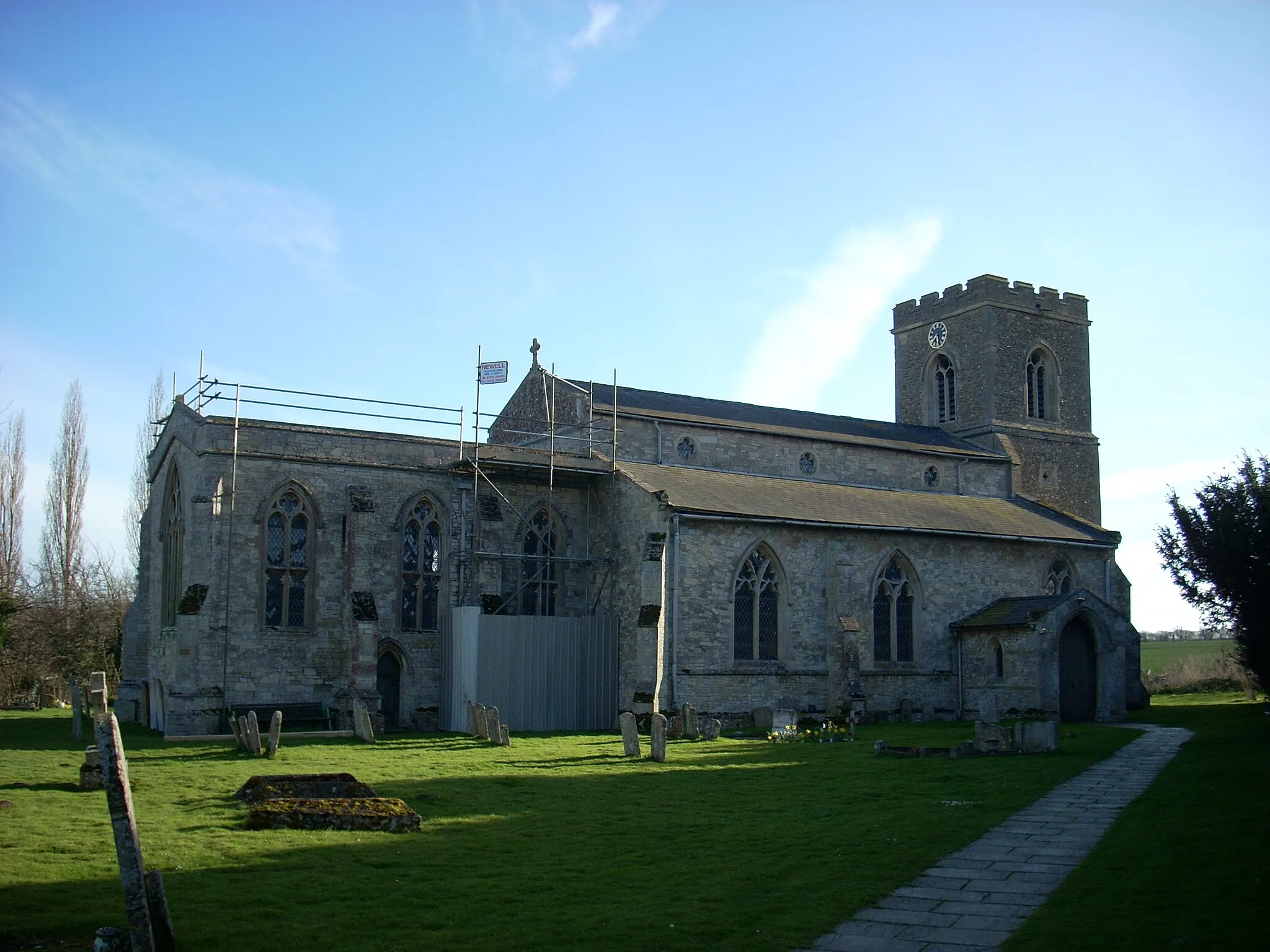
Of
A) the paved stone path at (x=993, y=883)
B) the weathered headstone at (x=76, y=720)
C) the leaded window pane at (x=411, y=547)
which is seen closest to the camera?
the paved stone path at (x=993, y=883)

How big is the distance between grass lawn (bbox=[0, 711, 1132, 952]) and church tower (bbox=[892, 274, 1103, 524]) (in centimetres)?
2202

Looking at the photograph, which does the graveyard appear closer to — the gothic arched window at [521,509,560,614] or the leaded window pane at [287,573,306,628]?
the leaded window pane at [287,573,306,628]

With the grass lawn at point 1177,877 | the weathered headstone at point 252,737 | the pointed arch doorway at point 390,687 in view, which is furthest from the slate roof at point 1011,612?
the weathered headstone at point 252,737

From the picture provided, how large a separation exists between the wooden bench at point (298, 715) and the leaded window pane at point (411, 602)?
9.56ft

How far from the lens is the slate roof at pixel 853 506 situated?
100 ft

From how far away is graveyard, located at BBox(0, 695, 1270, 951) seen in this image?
9.33m

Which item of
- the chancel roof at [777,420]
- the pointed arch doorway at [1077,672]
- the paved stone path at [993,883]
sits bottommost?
the paved stone path at [993,883]

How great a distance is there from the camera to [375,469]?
28.5 m

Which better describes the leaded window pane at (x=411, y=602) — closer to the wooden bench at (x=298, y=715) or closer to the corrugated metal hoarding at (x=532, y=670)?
the corrugated metal hoarding at (x=532, y=670)

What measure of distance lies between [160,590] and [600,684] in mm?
11721

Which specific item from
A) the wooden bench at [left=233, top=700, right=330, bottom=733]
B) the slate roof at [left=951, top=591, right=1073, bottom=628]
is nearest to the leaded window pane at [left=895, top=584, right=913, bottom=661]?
the slate roof at [left=951, top=591, right=1073, bottom=628]

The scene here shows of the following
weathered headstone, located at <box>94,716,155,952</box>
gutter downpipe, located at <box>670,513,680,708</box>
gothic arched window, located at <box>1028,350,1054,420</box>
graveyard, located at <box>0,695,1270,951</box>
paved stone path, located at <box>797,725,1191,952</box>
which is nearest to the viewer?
weathered headstone, located at <box>94,716,155,952</box>

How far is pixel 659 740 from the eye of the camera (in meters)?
21.7

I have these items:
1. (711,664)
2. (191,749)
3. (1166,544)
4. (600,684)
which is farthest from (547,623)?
(1166,544)
